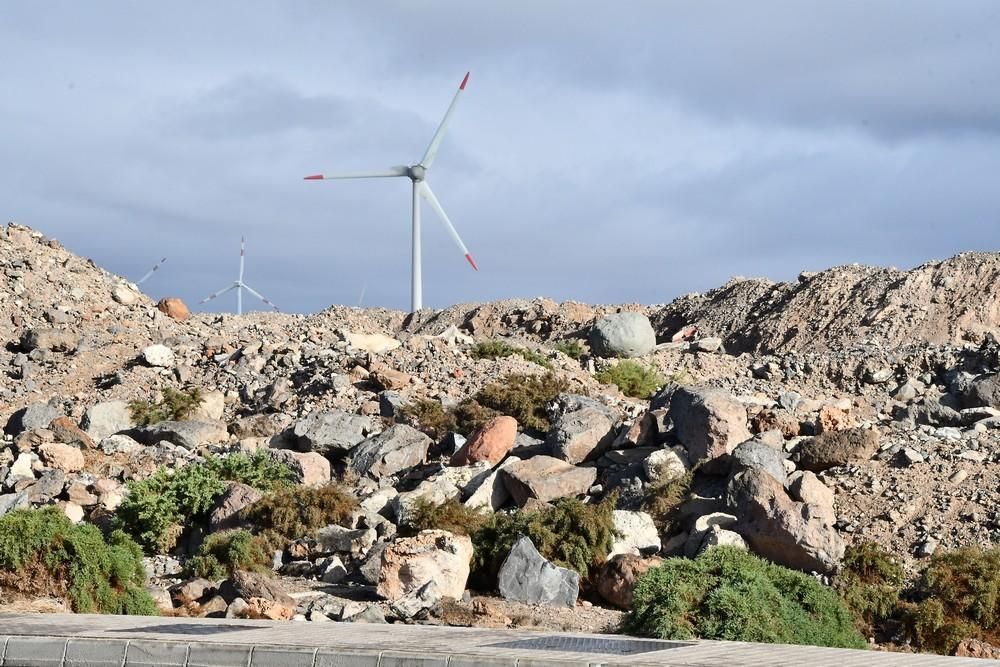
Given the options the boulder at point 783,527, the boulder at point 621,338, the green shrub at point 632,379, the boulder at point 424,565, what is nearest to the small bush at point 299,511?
the boulder at point 424,565

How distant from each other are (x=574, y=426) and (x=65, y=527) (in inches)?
299

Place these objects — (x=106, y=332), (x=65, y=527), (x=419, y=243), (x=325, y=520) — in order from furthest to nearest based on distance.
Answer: (x=419, y=243), (x=106, y=332), (x=325, y=520), (x=65, y=527)

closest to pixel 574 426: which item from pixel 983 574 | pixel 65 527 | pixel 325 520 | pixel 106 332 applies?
pixel 325 520

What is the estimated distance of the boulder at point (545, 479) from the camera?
15.9 metres

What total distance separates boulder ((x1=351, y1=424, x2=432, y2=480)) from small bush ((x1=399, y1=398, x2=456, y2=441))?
0.67 meters

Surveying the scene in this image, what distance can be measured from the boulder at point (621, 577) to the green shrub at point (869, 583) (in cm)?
205

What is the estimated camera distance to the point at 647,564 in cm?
1316

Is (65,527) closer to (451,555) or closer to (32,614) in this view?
(32,614)

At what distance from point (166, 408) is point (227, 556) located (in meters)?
8.66

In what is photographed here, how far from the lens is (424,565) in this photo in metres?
13.1

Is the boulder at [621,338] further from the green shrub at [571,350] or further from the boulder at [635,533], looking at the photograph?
the boulder at [635,533]

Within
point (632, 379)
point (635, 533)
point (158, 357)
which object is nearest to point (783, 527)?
point (635, 533)

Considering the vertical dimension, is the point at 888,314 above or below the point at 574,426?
above

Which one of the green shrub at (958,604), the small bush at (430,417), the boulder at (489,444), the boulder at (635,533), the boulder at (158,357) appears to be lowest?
the green shrub at (958,604)
